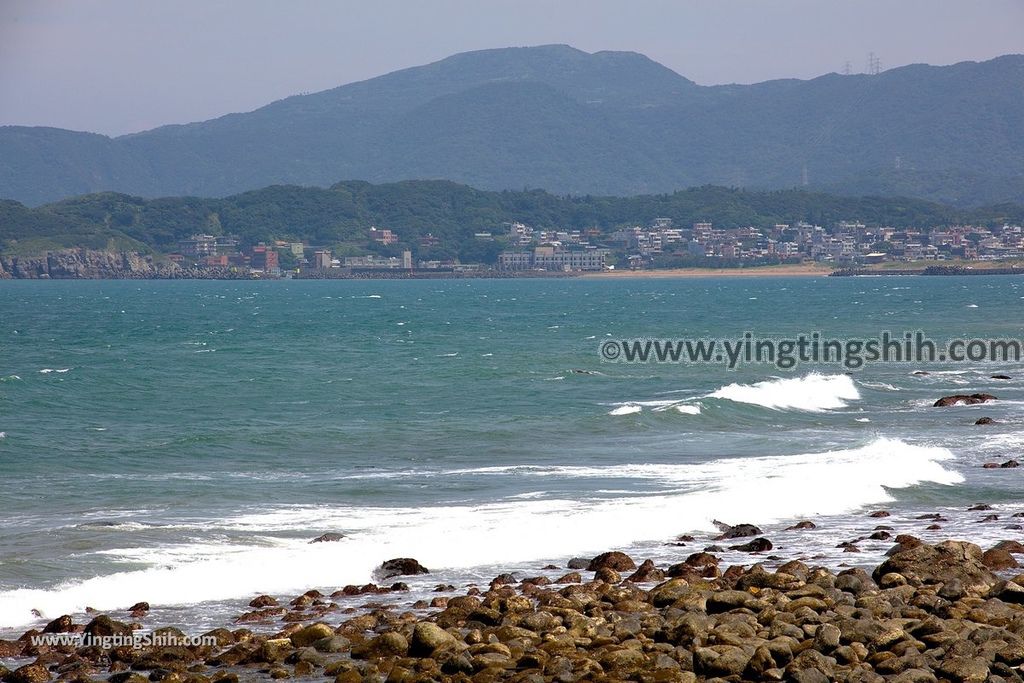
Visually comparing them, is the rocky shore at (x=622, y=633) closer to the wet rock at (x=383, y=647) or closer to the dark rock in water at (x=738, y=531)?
the wet rock at (x=383, y=647)

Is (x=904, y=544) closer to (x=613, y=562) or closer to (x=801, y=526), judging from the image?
(x=801, y=526)

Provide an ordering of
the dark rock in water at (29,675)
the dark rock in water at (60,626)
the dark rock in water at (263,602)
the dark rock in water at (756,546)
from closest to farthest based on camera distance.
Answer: the dark rock in water at (29,675), the dark rock in water at (60,626), the dark rock in water at (263,602), the dark rock in water at (756,546)

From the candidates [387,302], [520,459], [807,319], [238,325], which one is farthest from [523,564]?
[387,302]

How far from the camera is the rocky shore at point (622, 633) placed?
39.4 feet

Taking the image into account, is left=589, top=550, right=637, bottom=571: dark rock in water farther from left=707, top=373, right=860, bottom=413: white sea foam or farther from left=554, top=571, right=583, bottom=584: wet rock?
left=707, top=373, right=860, bottom=413: white sea foam

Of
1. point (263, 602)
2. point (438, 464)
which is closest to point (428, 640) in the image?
point (263, 602)

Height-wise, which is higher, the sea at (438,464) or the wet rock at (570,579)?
the wet rock at (570,579)

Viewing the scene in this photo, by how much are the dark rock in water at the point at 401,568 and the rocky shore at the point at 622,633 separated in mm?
955

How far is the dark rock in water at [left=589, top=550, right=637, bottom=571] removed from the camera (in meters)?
16.9

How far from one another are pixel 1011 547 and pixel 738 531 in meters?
3.97

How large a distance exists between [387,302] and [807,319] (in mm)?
51004

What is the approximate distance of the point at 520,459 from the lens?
27.8 metres

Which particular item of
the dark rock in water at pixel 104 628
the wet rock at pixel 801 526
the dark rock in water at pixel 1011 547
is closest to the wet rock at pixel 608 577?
the wet rock at pixel 801 526

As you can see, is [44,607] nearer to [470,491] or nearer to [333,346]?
[470,491]
